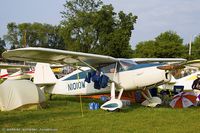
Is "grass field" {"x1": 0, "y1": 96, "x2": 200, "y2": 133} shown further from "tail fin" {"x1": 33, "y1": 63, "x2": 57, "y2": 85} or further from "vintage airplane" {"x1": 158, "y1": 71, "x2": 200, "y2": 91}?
"vintage airplane" {"x1": 158, "y1": 71, "x2": 200, "y2": 91}

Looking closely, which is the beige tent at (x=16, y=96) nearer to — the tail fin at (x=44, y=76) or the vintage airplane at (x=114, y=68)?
the vintage airplane at (x=114, y=68)

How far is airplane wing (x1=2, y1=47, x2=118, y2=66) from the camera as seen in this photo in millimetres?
11273

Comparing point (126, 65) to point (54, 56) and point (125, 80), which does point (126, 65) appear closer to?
point (125, 80)

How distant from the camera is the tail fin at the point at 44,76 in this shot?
16.2m

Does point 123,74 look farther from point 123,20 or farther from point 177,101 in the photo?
point 123,20

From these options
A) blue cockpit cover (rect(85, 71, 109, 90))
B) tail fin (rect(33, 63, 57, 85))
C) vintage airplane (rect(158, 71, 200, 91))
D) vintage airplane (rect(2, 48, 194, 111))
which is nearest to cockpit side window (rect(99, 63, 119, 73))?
vintage airplane (rect(2, 48, 194, 111))

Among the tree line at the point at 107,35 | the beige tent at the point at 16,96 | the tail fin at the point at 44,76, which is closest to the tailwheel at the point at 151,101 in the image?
the beige tent at the point at 16,96

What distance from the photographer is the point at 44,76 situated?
16375 mm

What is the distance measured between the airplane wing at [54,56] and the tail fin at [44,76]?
2.95 metres

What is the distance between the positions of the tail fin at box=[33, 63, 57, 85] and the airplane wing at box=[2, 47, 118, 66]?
9.68 feet

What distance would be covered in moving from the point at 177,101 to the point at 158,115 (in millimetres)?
2749

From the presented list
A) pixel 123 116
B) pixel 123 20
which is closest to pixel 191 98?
pixel 123 116

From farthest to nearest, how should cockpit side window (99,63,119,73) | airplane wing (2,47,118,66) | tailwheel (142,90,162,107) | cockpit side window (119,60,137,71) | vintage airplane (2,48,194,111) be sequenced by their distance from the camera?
tailwheel (142,90,162,107) < cockpit side window (99,63,119,73) < cockpit side window (119,60,137,71) < vintage airplane (2,48,194,111) < airplane wing (2,47,118,66)

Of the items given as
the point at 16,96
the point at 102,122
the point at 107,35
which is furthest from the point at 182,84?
the point at 107,35
